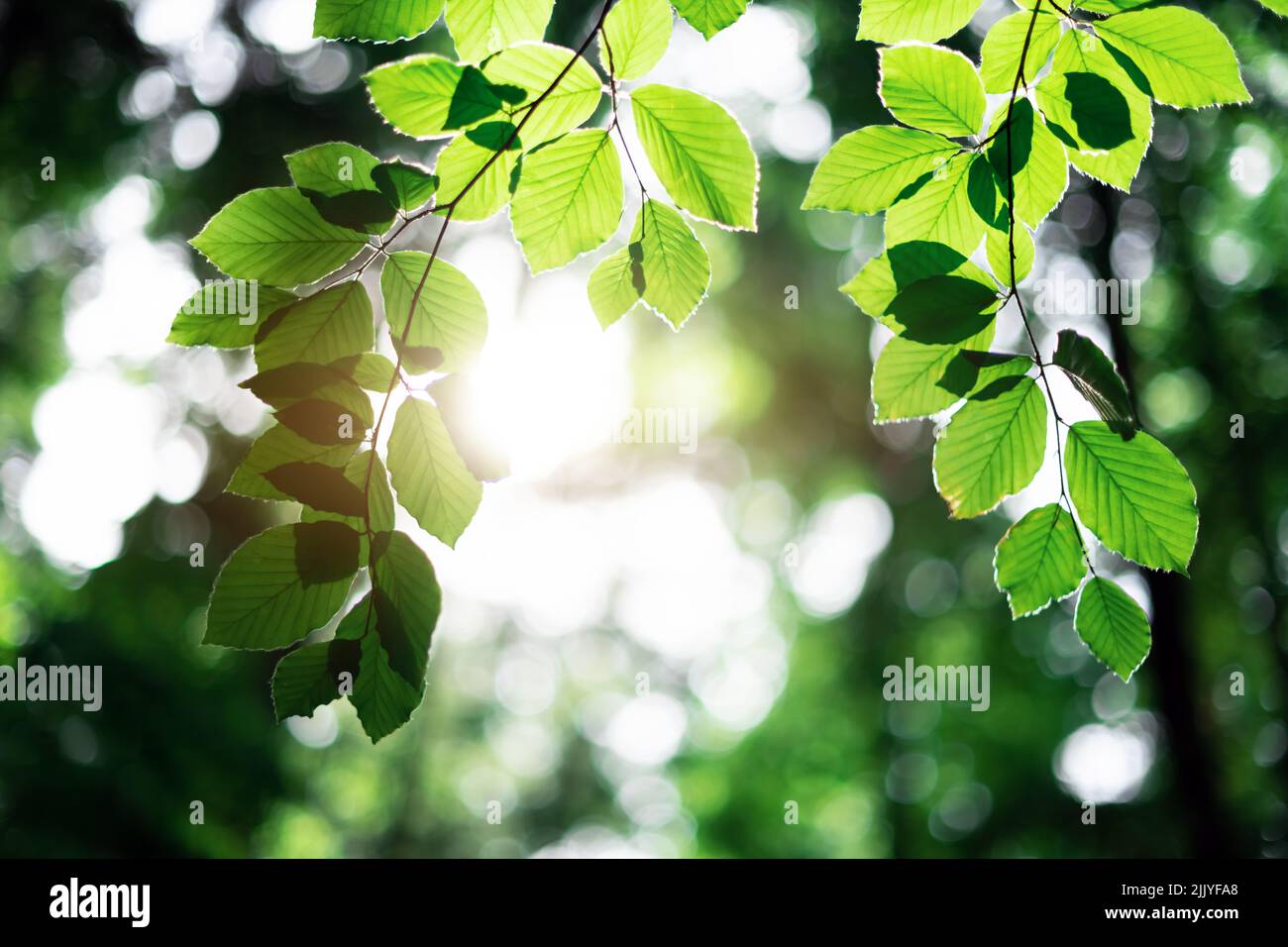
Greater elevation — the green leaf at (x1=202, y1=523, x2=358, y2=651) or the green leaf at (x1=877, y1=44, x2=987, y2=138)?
the green leaf at (x1=877, y1=44, x2=987, y2=138)

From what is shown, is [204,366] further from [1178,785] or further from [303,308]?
[1178,785]

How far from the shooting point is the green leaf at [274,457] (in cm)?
64

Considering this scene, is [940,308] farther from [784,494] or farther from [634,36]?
[784,494]

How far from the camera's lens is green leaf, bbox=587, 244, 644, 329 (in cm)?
78

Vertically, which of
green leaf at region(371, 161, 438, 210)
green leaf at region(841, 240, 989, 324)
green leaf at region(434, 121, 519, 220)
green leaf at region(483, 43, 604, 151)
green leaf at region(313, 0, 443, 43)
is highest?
green leaf at region(313, 0, 443, 43)

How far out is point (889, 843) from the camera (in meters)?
10.2

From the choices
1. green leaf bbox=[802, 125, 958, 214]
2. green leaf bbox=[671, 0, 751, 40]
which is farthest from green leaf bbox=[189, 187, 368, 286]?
green leaf bbox=[802, 125, 958, 214]

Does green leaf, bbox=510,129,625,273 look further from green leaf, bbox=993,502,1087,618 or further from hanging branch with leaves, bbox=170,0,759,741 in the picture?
green leaf, bbox=993,502,1087,618

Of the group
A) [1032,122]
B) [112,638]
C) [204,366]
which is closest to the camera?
[1032,122]

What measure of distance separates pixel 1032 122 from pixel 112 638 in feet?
25.7

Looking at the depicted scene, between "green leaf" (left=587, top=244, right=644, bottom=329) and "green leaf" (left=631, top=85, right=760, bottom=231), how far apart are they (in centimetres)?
9

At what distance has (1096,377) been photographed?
68cm

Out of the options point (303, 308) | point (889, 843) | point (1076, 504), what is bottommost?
point (889, 843)
